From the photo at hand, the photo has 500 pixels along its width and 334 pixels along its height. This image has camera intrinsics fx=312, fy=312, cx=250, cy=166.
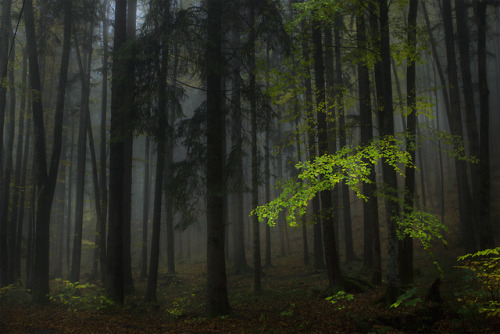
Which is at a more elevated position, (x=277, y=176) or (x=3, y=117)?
(x=3, y=117)

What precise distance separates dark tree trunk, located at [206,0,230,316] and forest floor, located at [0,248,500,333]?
704 millimetres

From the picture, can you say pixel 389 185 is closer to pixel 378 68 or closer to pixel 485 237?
pixel 378 68

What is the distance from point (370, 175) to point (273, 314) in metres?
4.85

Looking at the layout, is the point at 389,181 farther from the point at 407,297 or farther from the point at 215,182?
the point at 215,182

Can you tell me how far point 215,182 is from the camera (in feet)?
30.4

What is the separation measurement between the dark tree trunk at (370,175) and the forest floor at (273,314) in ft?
3.01

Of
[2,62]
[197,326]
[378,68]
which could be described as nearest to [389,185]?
[378,68]

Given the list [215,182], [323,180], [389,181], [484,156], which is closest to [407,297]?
[389,181]

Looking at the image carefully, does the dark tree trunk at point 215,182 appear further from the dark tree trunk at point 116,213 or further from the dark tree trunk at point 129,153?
the dark tree trunk at point 116,213

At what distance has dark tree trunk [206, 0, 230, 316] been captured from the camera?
8.99m

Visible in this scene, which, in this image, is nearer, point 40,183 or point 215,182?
point 215,182

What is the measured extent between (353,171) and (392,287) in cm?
341

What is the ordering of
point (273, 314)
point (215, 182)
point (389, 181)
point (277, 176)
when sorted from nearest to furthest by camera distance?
point (389, 181)
point (273, 314)
point (215, 182)
point (277, 176)

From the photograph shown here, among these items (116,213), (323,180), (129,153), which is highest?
(129,153)
